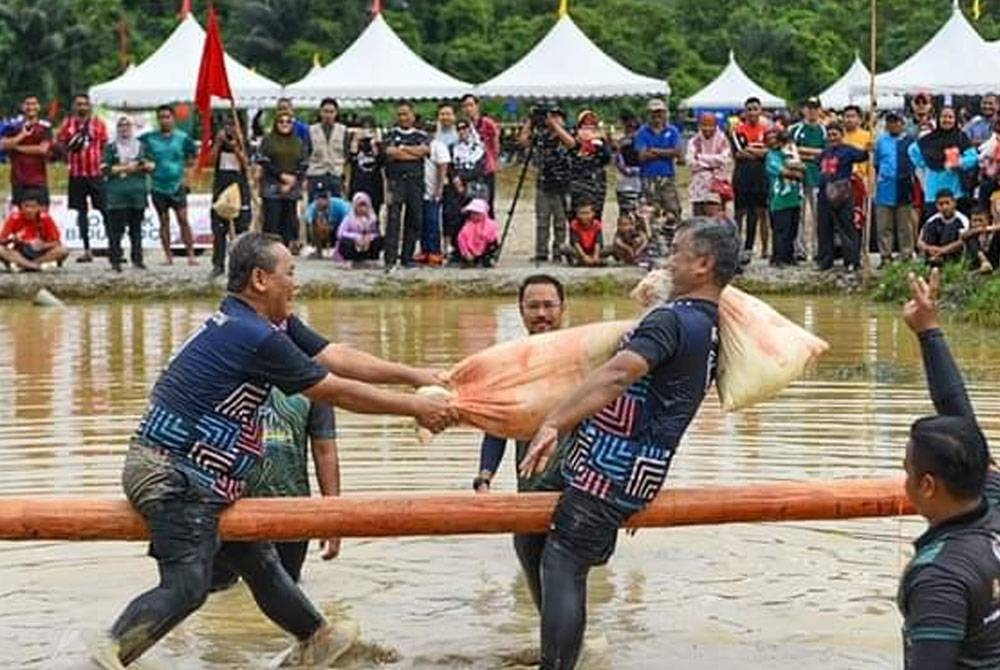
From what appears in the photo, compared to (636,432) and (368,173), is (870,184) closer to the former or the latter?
(368,173)

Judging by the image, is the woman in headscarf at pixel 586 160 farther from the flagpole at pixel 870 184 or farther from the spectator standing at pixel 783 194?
the flagpole at pixel 870 184

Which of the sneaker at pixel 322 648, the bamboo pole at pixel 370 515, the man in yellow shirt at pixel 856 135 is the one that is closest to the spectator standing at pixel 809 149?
the man in yellow shirt at pixel 856 135

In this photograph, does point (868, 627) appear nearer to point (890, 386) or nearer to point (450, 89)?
point (890, 386)

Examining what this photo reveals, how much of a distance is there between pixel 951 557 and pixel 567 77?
24.6 m

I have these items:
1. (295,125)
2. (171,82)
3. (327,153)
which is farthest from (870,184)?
(171,82)

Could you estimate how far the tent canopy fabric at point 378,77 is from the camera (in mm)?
29078

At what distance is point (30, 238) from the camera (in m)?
22.4

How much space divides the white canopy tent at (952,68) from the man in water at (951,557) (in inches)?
913

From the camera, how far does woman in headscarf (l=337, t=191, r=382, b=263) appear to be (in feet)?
75.7

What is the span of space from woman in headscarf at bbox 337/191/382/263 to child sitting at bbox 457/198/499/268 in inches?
38.2

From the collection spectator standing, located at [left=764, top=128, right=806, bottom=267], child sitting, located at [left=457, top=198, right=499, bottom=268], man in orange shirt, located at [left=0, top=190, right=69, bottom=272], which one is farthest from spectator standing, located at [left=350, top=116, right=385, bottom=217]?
spectator standing, located at [left=764, top=128, right=806, bottom=267]

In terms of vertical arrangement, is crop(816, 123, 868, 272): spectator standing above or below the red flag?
below

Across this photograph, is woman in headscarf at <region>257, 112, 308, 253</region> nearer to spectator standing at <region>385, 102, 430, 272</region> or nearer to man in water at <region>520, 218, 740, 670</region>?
spectator standing at <region>385, 102, 430, 272</region>

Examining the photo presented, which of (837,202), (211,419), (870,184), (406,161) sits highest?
(406,161)
